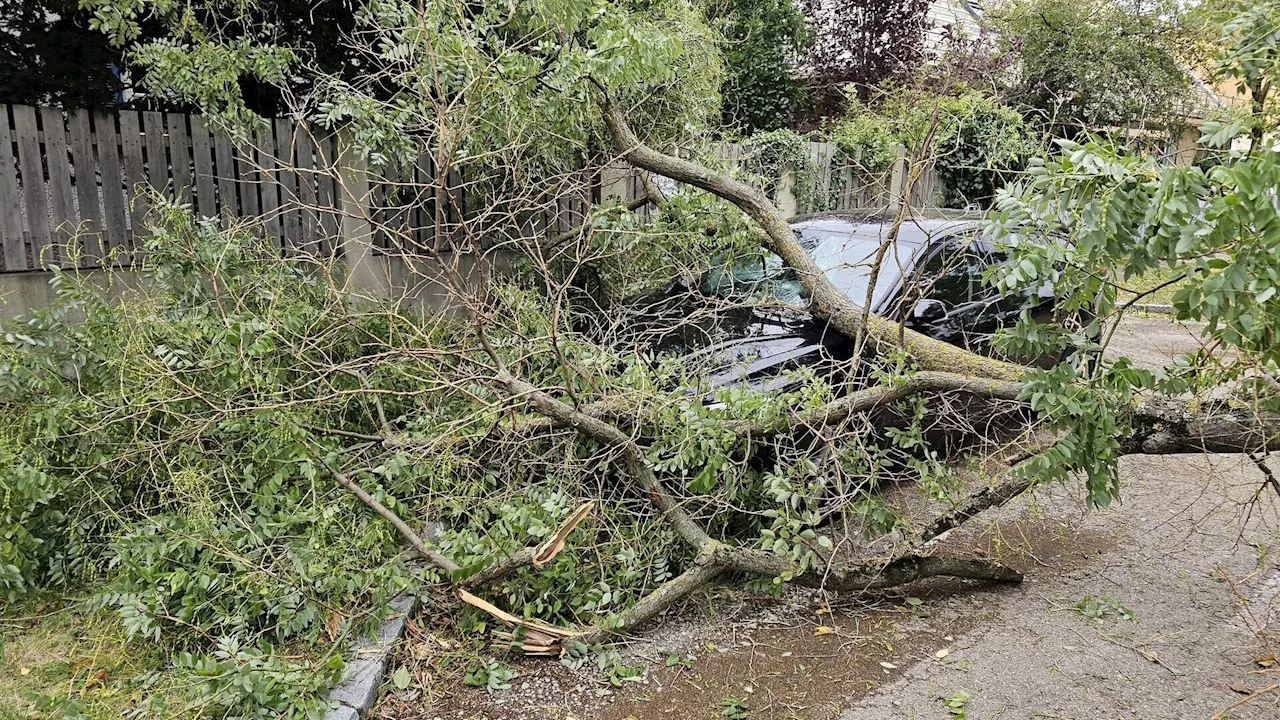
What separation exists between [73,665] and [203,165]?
12.9 feet

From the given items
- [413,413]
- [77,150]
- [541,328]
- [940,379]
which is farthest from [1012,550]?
[77,150]

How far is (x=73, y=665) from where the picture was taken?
10.4 feet

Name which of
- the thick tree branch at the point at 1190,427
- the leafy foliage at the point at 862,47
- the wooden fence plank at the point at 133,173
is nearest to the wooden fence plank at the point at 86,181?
the wooden fence plank at the point at 133,173

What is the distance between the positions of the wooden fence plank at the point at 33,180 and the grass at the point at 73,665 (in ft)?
8.68

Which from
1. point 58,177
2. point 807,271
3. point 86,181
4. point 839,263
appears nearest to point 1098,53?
point 839,263

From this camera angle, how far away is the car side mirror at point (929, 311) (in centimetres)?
505

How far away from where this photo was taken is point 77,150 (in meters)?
5.24

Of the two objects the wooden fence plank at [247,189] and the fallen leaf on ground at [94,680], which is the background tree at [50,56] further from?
the fallen leaf on ground at [94,680]

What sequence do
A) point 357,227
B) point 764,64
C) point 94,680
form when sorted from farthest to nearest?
point 764,64 < point 357,227 < point 94,680

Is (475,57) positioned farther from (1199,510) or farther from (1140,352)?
(1140,352)

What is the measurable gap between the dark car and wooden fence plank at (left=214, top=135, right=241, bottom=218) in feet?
11.3

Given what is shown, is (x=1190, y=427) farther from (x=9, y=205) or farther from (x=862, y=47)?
(x=862, y=47)

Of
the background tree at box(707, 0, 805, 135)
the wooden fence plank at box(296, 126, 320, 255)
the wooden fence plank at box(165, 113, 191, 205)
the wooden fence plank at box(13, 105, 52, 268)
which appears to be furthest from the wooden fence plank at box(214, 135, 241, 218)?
the background tree at box(707, 0, 805, 135)

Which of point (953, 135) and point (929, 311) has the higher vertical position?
point (953, 135)
